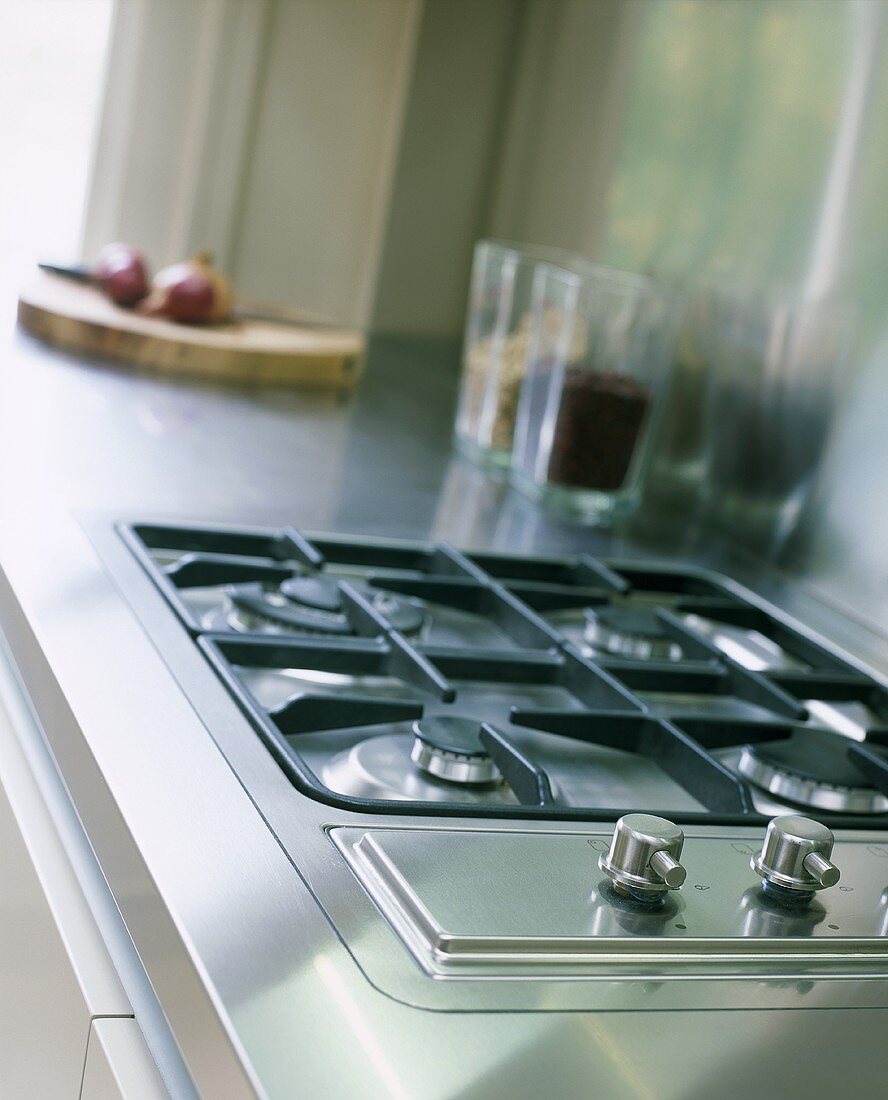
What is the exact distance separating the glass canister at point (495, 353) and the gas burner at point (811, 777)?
2.39 ft

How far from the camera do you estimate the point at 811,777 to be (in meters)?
0.72

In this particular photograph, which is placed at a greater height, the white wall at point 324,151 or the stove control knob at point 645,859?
the white wall at point 324,151

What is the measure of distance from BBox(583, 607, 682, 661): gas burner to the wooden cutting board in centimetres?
86

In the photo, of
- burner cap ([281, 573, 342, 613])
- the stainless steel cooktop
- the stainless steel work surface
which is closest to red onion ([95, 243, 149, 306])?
the stainless steel cooktop

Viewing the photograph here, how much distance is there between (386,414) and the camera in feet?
5.40

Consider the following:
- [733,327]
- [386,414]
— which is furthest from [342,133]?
[733,327]

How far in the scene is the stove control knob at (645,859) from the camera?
529mm

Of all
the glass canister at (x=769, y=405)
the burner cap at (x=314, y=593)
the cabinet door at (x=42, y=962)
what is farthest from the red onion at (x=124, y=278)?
the cabinet door at (x=42, y=962)

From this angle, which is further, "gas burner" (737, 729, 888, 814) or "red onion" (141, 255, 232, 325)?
"red onion" (141, 255, 232, 325)

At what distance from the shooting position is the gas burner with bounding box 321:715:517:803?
0.65m

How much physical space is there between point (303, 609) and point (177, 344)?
87 centimetres

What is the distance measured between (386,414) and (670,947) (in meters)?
1.19

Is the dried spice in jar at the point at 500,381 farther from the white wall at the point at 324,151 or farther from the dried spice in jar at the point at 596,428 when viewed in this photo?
the white wall at the point at 324,151

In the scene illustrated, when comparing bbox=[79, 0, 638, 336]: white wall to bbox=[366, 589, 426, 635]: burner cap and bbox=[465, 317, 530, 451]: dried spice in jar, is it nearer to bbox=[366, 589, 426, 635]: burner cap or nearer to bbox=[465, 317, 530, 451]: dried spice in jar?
bbox=[465, 317, 530, 451]: dried spice in jar
